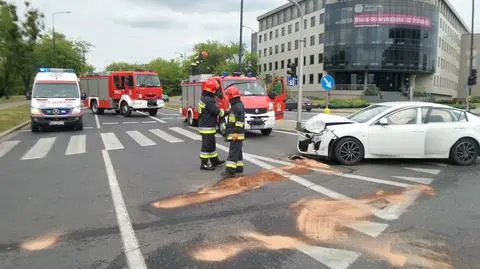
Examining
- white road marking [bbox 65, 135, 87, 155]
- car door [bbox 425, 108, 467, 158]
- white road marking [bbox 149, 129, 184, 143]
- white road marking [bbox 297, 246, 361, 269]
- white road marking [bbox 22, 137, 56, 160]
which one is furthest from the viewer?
white road marking [bbox 149, 129, 184, 143]

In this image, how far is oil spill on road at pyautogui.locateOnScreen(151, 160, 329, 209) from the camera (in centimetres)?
699

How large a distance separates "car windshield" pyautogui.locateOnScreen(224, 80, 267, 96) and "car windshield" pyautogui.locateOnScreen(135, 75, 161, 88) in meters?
11.7

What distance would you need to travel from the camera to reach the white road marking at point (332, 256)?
4582mm

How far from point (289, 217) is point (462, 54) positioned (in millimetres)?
118007

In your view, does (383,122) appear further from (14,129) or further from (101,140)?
(14,129)

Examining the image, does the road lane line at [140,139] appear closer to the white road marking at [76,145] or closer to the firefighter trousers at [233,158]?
the white road marking at [76,145]

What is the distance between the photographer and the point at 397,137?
10.4m

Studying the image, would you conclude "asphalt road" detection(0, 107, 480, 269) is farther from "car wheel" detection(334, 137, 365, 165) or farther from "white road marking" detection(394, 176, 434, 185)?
"car wheel" detection(334, 137, 365, 165)

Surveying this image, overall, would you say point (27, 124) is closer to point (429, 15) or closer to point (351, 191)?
point (351, 191)

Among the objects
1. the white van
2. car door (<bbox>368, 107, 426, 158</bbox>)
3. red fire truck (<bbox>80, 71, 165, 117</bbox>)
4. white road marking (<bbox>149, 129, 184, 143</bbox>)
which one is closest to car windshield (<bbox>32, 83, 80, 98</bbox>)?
the white van

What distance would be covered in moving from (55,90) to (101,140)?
16.2 ft

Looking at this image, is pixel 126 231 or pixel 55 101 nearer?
pixel 126 231

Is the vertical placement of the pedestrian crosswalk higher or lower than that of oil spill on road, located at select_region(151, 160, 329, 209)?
lower

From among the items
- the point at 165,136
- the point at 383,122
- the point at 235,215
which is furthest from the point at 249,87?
the point at 235,215
